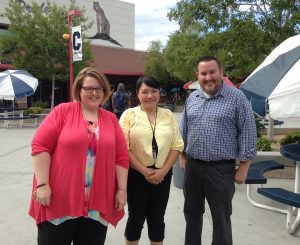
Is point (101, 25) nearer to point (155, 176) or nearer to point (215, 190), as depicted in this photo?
point (155, 176)

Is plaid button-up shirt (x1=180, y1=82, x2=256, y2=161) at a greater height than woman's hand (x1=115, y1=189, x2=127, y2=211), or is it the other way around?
plaid button-up shirt (x1=180, y1=82, x2=256, y2=161)

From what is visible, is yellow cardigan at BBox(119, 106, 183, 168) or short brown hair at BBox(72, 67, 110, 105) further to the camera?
yellow cardigan at BBox(119, 106, 183, 168)


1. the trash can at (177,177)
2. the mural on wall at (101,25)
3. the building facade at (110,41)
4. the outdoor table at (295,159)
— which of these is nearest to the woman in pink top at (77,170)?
the outdoor table at (295,159)

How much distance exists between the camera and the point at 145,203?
11.2ft

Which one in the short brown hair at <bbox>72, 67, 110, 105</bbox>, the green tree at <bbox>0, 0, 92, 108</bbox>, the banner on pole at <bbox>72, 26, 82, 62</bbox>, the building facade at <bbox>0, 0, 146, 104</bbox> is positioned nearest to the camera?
the short brown hair at <bbox>72, 67, 110, 105</bbox>

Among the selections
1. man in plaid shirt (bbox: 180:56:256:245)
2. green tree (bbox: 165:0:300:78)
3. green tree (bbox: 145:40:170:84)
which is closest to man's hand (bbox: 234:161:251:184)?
man in plaid shirt (bbox: 180:56:256:245)

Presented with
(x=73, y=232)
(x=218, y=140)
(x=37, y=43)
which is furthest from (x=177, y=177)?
(x=37, y=43)

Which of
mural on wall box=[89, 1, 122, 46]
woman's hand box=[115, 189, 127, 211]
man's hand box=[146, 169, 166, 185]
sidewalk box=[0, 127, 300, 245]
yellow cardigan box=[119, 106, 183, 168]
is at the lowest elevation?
sidewalk box=[0, 127, 300, 245]

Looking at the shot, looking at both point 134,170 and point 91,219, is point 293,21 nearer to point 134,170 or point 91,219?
point 134,170

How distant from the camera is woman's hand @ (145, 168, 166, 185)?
3.28 metres

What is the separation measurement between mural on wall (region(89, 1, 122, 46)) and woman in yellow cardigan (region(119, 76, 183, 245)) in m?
44.2

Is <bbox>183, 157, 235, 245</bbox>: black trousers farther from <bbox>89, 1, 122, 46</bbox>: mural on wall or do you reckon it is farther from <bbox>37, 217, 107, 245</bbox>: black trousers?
<bbox>89, 1, 122, 46</bbox>: mural on wall

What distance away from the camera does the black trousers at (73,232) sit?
257 centimetres

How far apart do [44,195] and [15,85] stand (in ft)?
44.9
